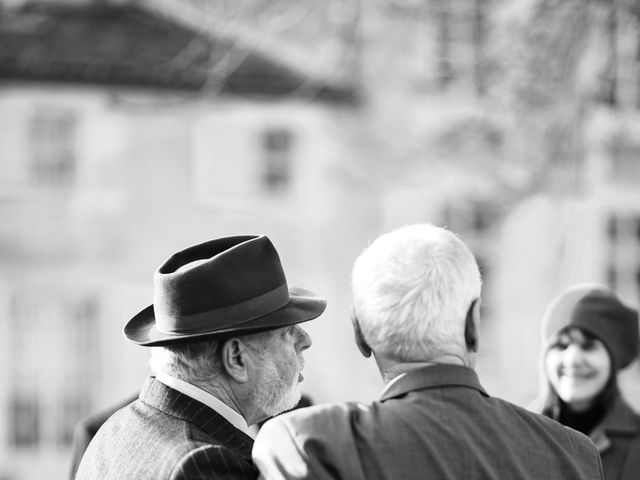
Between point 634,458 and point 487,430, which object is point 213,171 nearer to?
point 634,458

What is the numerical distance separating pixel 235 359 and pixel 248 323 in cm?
10

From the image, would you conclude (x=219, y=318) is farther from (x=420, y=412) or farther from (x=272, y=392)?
(x=420, y=412)

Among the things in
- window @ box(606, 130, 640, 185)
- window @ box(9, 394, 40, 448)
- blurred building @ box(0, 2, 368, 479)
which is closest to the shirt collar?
blurred building @ box(0, 2, 368, 479)

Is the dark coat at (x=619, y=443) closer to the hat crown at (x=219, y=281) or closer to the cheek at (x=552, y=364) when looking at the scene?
the cheek at (x=552, y=364)

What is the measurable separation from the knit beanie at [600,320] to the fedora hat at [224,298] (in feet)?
6.31

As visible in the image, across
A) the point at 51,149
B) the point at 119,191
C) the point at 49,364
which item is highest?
the point at 51,149

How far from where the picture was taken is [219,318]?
10.6 feet

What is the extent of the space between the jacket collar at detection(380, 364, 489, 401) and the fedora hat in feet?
1.36

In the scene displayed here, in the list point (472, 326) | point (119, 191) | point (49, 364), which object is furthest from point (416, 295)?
point (49, 364)

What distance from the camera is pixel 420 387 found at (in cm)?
A: 293

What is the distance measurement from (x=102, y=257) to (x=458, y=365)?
44.9 feet

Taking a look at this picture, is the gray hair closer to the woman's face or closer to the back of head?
the back of head

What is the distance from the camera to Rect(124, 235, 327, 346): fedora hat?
10.5ft

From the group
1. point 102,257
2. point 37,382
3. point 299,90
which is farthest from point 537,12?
point 37,382
